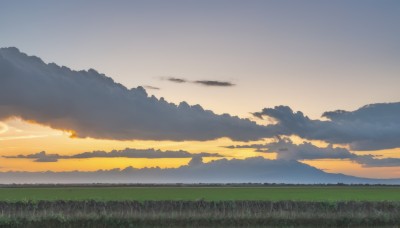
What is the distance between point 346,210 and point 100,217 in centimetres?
1989

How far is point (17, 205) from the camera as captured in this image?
4547 cm

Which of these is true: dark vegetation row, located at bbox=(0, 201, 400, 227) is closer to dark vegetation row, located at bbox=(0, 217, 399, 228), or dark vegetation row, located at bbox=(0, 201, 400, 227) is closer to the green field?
dark vegetation row, located at bbox=(0, 217, 399, 228)

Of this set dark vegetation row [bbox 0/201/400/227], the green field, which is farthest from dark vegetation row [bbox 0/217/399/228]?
the green field

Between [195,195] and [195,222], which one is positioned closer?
[195,222]

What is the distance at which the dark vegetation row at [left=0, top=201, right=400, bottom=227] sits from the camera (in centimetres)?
4022

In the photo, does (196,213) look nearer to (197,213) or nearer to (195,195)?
(197,213)

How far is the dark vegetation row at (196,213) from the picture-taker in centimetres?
4022

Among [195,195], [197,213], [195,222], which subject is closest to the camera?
[195,222]

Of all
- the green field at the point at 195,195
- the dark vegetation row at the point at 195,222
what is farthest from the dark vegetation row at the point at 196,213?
the green field at the point at 195,195

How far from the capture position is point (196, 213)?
44.5 meters

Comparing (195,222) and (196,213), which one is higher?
(196,213)

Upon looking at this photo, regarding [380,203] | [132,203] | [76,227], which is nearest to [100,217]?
[76,227]

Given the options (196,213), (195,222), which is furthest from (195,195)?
(195,222)

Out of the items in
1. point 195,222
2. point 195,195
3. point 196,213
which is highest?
point 195,195
